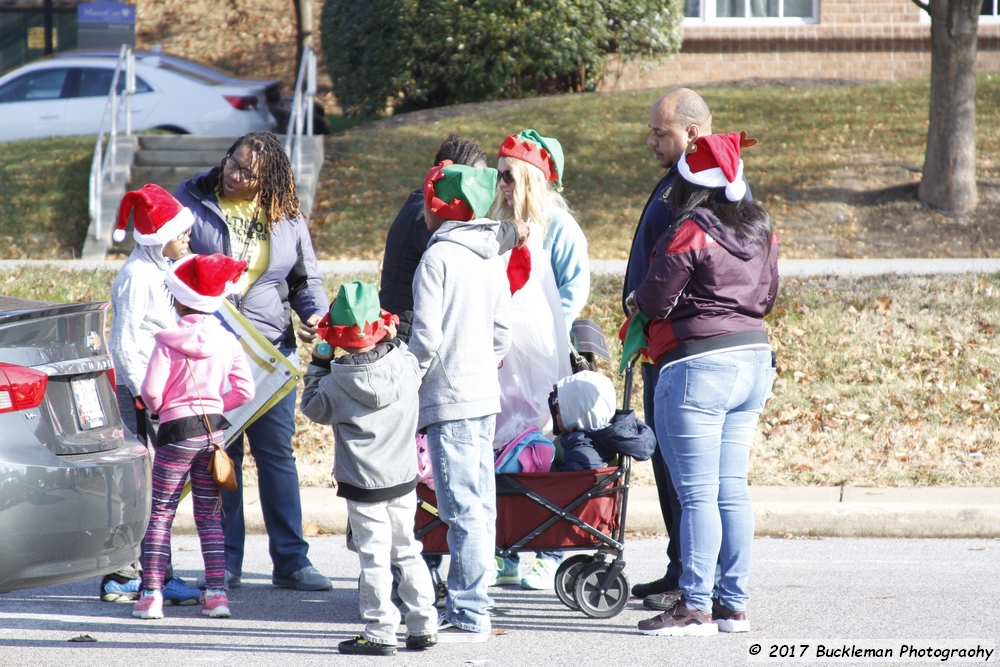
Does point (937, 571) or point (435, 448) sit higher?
point (435, 448)

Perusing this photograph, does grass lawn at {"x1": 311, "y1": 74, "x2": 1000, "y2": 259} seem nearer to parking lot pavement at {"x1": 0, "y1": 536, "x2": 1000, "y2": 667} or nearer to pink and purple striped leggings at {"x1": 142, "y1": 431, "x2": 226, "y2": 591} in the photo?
parking lot pavement at {"x1": 0, "y1": 536, "x2": 1000, "y2": 667}

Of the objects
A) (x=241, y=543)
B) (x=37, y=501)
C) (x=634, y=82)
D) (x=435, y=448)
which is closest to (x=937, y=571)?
(x=435, y=448)

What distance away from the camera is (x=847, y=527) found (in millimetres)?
6395

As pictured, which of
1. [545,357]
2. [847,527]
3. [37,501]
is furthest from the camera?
[847,527]

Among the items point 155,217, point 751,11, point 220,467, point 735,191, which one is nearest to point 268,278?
point 155,217

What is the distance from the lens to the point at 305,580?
5465mm

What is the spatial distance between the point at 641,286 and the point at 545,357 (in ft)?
2.35

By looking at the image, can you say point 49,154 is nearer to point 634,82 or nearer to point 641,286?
point 634,82

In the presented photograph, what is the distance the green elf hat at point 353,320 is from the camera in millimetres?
4195

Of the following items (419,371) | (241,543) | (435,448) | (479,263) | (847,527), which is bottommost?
(847,527)

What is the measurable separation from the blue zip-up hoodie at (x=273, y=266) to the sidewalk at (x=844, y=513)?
5.10ft

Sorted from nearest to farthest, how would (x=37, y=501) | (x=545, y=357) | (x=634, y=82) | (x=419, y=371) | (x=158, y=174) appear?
(x=37, y=501) < (x=419, y=371) < (x=545, y=357) < (x=158, y=174) < (x=634, y=82)

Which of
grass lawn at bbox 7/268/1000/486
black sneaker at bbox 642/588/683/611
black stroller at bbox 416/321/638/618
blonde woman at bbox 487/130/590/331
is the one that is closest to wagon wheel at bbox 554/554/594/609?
black stroller at bbox 416/321/638/618

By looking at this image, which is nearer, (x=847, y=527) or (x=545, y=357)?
(x=545, y=357)
